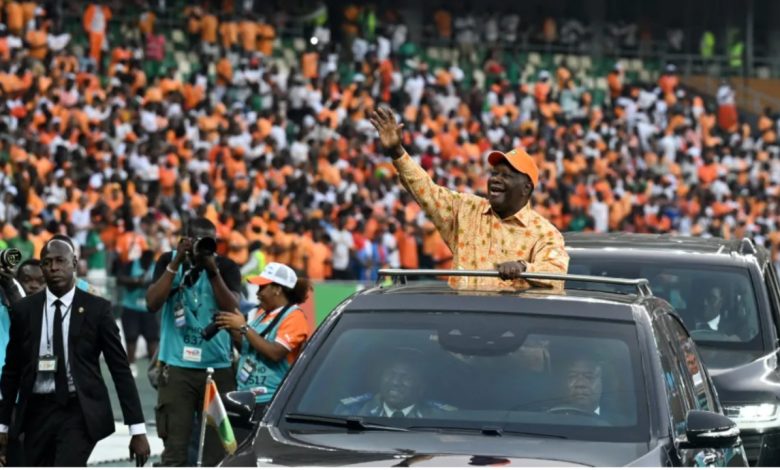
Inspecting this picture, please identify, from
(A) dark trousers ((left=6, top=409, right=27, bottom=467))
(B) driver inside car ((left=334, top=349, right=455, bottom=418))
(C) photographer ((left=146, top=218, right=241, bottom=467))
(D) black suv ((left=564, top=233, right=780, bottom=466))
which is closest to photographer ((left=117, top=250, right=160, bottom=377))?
(C) photographer ((left=146, top=218, right=241, bottom=467))

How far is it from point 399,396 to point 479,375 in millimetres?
289

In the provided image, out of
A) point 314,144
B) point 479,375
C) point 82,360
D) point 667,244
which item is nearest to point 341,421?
point 479,375

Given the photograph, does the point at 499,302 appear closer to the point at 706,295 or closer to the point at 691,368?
the point at 691,368

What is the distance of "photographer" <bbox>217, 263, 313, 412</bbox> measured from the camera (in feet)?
33.7

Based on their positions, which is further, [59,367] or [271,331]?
[271,331]

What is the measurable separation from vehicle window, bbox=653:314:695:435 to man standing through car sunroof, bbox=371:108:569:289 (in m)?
1.54

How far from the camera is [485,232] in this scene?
29.2 feet

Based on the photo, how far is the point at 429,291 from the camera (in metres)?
7.17

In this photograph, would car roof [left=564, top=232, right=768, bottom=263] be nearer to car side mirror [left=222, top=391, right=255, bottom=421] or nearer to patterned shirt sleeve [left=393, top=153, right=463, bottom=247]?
patterned shirt sleeve [left=393, top=153, right=463, bottom=247]

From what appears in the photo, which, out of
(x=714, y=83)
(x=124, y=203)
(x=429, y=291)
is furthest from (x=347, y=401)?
(x=714, y=83)

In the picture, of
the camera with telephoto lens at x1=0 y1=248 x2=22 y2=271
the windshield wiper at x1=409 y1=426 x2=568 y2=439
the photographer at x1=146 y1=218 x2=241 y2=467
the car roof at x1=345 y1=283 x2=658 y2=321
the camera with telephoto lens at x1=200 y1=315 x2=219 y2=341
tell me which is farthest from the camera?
the photographer at x1=146 y1=218 x2=241 y2=467

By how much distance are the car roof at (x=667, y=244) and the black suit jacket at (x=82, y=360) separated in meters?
3.32

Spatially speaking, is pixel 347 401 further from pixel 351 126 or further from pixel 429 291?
pixel 351 126

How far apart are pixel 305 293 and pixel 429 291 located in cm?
352
